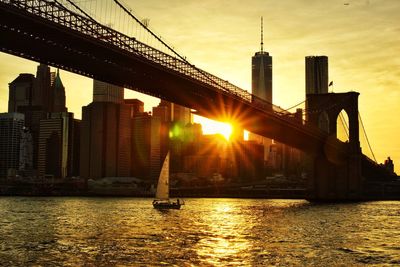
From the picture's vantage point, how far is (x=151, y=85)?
59.1m

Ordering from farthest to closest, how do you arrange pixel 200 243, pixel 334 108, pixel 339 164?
1. pixel 334 108
2. pixel 339 164
3. pixel 200 243

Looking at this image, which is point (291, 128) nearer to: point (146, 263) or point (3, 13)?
point (3, 13)

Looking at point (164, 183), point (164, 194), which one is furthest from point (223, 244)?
point (164, 194)

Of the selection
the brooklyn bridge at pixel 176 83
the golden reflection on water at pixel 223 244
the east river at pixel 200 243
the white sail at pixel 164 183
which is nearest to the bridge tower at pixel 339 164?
the brooklyn bridge at pixel 176 83

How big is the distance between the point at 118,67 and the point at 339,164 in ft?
165

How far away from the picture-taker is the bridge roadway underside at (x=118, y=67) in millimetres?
41625

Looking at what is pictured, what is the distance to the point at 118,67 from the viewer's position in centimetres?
5312

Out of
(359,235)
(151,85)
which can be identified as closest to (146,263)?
(359,235)

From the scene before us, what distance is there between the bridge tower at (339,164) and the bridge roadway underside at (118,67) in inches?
435

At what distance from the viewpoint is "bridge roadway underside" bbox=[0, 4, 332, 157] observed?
41625 millimetres

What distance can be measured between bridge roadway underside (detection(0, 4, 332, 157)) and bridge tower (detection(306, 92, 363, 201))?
11042 millimetres

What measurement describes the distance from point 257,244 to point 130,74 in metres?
26.6

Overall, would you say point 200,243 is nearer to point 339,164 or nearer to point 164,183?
point 164,183

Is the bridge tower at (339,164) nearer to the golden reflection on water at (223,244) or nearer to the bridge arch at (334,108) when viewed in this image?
the bridge arch at (334,108)
